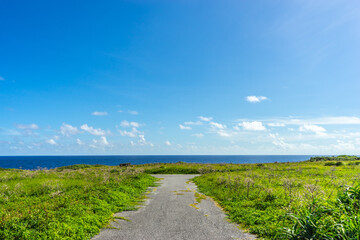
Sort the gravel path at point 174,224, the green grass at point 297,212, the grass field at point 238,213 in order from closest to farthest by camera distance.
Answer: the green grass at point 297,212, the grass field at point 238,213, the gravel path at point 174,224

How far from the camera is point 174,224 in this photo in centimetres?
1010

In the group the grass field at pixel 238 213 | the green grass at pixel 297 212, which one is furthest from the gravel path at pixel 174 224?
the green grass at pixel 297 212

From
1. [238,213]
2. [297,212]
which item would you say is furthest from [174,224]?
[297,212]

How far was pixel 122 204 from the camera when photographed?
44.3 ft

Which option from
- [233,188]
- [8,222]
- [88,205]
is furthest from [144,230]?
[233,188]

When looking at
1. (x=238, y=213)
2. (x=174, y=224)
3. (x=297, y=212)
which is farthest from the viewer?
(x=238, y=213)

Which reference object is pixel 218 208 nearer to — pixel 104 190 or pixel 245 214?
pixel 245 214

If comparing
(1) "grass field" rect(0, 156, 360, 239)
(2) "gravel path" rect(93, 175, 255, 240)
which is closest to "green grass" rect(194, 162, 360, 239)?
(1) "grass field" rect(0, 156, 360, 239)

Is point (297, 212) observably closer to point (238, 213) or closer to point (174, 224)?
point (238, 213)

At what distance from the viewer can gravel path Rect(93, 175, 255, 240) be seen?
28.6ft

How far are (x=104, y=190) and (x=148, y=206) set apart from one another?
430cm

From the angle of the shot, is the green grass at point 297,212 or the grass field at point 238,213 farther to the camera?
the grass field at point 238,213

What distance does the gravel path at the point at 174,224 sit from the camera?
870 centimetres

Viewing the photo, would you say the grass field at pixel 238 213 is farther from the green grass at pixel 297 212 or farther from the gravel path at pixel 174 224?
the gravel path at pixel 174 224
